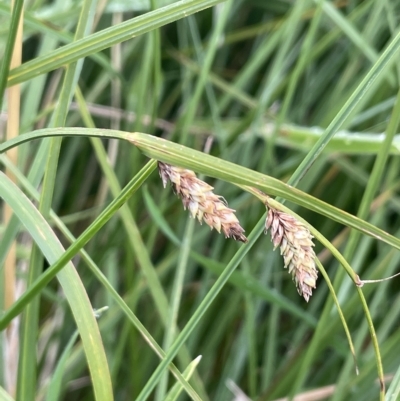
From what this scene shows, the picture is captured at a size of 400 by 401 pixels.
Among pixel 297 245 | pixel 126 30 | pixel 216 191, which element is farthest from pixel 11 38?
pixel 216 191

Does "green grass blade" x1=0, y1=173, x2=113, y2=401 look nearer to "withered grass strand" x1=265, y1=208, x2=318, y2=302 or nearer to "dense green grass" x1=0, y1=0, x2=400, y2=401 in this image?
"dense green grass" x1=0, y1=0, x2=400, y2=401

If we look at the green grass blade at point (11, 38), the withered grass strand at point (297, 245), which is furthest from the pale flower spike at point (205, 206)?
the green grass blade at point (11, 38)

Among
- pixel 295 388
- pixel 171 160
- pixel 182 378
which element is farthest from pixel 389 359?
pixel 171 160

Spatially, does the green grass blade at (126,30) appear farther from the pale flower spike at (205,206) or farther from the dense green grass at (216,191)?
the pale flower spike at (205,206)

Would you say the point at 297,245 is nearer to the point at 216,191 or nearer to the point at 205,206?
the point at 205,206

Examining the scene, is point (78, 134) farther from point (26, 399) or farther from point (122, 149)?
point (122, 149)

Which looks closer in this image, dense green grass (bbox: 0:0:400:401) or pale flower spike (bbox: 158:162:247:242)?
pale flower spike (bbox: 158:162:247:242)

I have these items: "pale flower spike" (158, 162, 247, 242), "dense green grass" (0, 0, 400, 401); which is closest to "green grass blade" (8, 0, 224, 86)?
"dense green grass" (0, 0, 400, 401)
